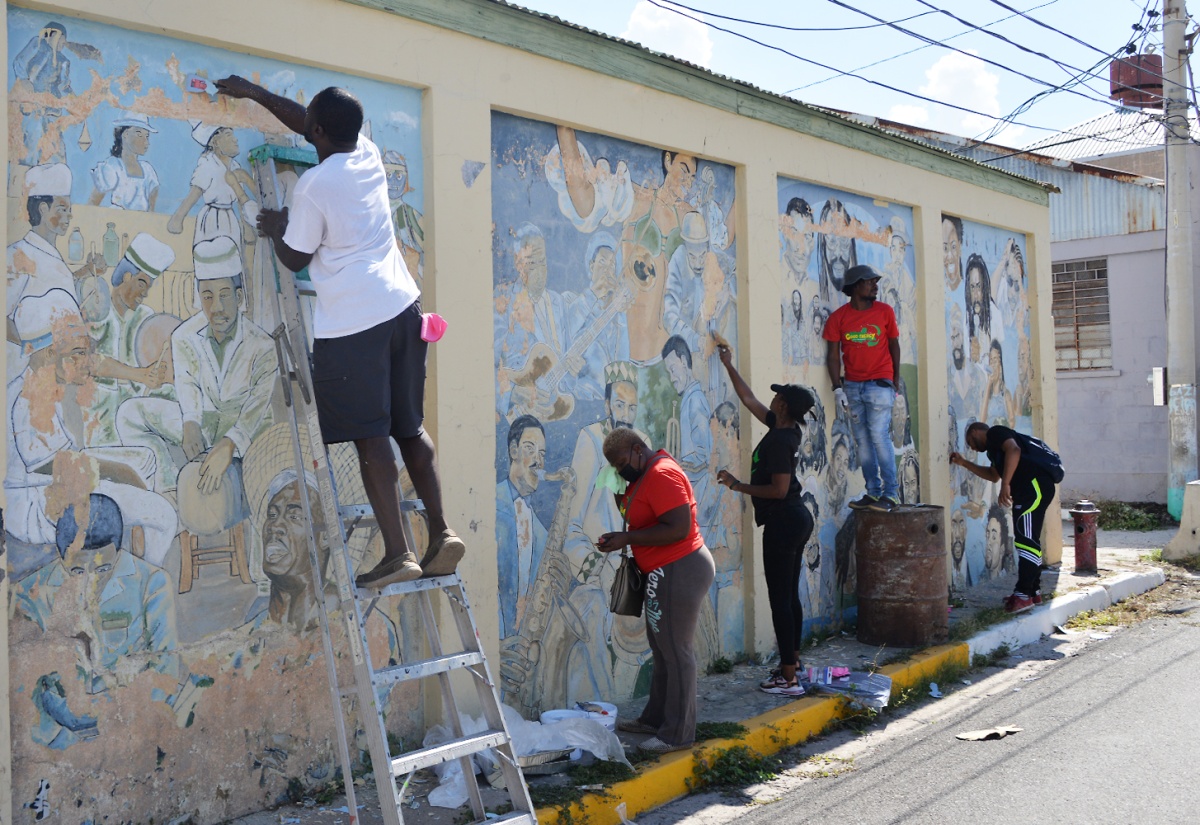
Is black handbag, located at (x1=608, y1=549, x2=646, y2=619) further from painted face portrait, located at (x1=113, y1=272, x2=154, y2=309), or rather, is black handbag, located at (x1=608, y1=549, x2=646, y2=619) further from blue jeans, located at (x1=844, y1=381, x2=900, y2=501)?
blue jeans, located at (x1=844, y1=381, x2=900, y2=501)

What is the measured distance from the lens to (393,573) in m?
4.18

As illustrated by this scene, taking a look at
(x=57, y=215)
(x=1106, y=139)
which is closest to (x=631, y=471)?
(x=57, y=215)

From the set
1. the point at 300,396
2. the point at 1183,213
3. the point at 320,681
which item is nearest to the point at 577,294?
the point at 300,396

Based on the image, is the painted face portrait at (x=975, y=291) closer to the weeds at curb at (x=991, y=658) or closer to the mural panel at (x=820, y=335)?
the mural panel at (x=820, y=335)

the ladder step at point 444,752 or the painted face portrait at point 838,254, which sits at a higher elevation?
the painted face portrait at point 838,254

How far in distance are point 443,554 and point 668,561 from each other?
1783mm

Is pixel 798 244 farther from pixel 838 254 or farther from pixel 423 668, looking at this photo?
pixel 423 668

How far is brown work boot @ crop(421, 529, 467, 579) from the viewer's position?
14.2 feet

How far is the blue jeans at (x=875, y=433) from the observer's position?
8.79m

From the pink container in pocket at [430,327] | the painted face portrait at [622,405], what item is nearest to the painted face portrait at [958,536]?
the painted face portrait at [622,405]

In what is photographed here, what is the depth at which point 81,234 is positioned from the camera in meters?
4.47

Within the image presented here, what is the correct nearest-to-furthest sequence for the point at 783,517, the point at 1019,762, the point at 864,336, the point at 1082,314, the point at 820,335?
the point at 1019,762 → the point at 783,517 → the point at 864,336 → the point at 820,335 → the point at 1082,314

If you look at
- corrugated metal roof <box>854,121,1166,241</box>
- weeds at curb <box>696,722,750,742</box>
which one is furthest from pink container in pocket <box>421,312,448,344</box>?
corrugated metal roof <box>854,121,1166,241</box>

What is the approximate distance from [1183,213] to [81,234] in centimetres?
1505
